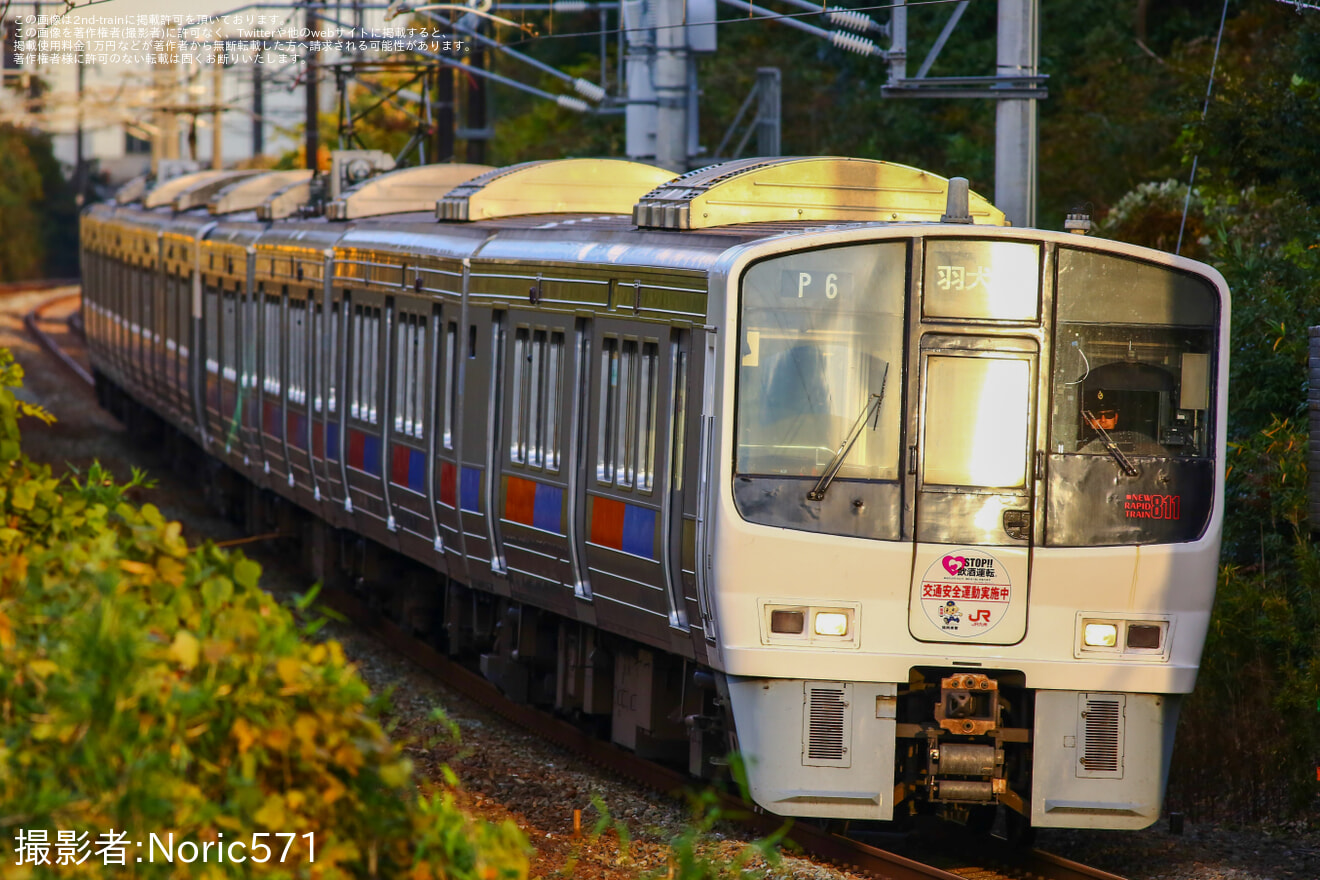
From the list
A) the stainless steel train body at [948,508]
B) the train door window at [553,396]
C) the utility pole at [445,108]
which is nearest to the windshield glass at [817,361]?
the stainless steel train body at [948,508]

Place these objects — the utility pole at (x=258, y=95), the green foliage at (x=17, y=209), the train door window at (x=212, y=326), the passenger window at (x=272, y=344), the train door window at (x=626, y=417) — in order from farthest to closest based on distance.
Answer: the green foliage at (x=17, y=209) → the utility pole at (x=258, y=95) → the train door window at (x=212, y=326) → the passenger window at (x=272, y=344) → the train door window at (x=626, y=417)

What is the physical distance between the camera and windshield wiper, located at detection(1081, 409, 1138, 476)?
7848mm

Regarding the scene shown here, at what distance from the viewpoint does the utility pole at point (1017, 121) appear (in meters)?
12.1

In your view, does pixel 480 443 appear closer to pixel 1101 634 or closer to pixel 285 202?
pixel 1101 634

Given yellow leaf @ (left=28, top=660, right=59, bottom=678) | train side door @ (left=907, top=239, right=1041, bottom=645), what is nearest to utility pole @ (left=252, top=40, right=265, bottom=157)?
train side door @ (left=907, top=239, right=1041, bottom=645)

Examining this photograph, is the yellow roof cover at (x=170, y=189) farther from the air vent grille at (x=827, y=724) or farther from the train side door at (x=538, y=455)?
the air vent grille at (x=827, y=724)

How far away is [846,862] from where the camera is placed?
8125 mm

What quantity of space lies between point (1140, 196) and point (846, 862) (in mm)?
11553

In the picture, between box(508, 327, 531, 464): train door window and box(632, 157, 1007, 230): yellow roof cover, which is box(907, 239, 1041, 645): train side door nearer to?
box(632, 157, 1007, 230): yellow roof cover

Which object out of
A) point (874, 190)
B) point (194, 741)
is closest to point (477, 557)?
point (874, 190)

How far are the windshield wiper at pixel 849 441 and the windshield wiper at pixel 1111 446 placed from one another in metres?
0.82

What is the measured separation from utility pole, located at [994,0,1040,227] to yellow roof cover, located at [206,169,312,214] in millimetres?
9216

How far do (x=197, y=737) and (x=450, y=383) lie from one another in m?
7.50

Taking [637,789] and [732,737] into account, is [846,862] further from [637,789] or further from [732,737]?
[637,789]
